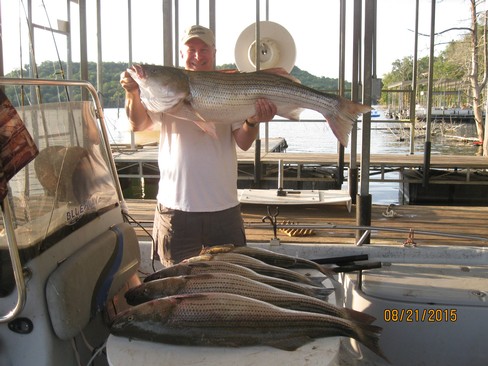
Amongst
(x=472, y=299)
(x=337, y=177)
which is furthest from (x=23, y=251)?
(x=337, y=177)

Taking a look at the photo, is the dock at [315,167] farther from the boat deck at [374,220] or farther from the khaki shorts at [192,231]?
the khaki shorts at [192,231]

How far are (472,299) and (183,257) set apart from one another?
1.83 m

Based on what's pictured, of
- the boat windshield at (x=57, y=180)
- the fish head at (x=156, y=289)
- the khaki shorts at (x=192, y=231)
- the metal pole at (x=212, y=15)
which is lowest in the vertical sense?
the fish head at (x=156, y=289)

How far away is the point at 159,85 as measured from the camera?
2828 mm

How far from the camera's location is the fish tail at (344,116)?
10.2ft

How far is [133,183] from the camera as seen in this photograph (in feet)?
50.5

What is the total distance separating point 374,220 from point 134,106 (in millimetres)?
5978

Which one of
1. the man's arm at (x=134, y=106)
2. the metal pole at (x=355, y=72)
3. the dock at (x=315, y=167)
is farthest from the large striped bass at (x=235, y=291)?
the dock at (x=315, y=167)

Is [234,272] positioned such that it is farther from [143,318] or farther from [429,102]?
[429,102]

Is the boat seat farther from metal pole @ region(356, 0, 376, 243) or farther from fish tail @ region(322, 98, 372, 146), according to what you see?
metal pole @ region(356, 0, 376, 243)

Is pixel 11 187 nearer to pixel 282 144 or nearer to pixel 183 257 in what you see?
pixel 183 257

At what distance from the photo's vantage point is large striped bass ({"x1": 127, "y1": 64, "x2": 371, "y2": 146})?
2846mm

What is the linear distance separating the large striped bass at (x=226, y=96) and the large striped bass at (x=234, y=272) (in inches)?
35.2

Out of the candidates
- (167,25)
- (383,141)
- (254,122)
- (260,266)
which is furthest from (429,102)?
(383,141)
